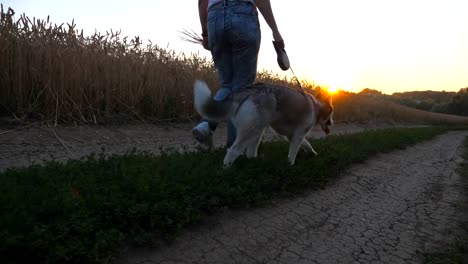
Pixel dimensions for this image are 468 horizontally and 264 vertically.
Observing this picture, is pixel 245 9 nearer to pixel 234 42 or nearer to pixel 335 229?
pixel 234 42

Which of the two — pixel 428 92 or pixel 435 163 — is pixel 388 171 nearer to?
pixel 435 163

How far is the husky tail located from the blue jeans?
15 centimetres

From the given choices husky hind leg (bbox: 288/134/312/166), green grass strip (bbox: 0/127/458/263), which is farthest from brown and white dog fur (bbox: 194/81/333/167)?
green grass strip (bbox: 0/127/458/263)

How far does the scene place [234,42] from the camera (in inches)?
186

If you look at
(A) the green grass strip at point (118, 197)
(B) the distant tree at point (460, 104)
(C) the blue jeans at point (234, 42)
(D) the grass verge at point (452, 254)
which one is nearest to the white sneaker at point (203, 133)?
(A) the green grass strip at point (118, 197)

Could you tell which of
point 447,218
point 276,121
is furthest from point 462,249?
point 276,121

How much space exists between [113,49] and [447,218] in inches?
308

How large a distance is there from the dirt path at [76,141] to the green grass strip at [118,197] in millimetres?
1364

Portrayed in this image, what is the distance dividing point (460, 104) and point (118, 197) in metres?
63.2

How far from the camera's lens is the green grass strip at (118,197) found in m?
2.38

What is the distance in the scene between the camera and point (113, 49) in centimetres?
921

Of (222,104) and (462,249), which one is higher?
(222,104)

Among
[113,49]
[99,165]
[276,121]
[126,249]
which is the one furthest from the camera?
[113,49]

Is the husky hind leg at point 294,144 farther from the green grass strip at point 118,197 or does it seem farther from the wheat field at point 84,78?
the wheat field at point 84,78
